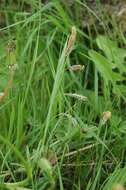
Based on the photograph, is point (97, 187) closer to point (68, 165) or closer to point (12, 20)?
point (68, 165)

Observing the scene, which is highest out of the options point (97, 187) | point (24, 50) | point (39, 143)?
point (24, 50)

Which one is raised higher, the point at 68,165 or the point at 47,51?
the point at 47,51

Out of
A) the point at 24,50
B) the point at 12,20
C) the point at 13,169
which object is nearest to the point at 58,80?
the point at 13,169

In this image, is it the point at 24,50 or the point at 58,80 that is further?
the point at 24,50

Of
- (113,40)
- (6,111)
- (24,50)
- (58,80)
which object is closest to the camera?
(58,80)

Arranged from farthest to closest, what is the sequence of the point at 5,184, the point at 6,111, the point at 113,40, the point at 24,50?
1. the point at 113,40
2. the point at 24,50
3. the point at 6,111
4. the point at 5,184

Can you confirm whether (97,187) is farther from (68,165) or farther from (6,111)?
(6,111)
